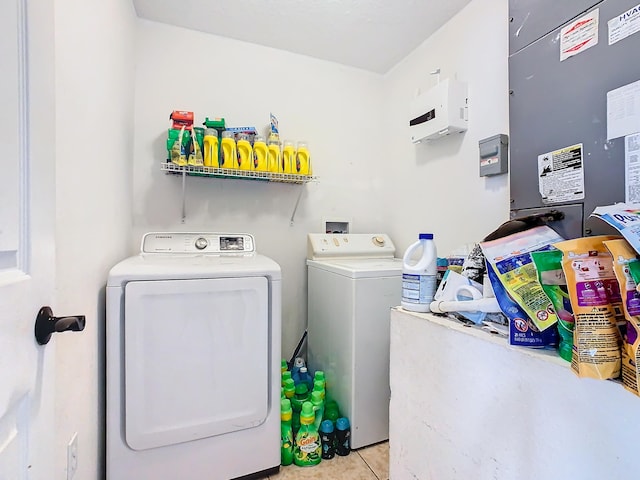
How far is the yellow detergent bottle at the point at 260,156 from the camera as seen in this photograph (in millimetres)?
1956

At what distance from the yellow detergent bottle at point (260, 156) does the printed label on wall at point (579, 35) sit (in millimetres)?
1511

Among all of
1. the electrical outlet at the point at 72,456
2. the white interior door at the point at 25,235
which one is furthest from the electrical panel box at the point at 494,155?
the electrical outlet at the point at 72,456

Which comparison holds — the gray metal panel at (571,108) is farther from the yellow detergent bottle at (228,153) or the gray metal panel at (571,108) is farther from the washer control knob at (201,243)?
the washer control knob at (201,243)

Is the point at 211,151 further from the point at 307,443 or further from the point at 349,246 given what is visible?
the point at 307,443

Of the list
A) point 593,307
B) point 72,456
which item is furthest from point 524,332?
point 72,456

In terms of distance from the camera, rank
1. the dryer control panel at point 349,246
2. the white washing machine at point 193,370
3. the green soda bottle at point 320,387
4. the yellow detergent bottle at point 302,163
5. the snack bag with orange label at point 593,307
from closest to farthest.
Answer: the snack bag with orange label at point 593,307, the white washing machine at point 193,370, the green soda bottle at point 320,387, the yellow detergent bottle at point 302,163, the dryer control panel at point 349,246

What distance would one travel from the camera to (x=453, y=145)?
1.87 meters

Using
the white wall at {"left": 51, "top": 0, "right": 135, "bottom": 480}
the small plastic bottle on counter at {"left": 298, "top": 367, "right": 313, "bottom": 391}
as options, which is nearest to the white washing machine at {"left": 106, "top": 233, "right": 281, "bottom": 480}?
the white wall at {"left": 51, "top": 0, "right": 135, "bottom": 480}

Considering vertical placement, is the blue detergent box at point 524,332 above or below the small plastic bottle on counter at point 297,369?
above

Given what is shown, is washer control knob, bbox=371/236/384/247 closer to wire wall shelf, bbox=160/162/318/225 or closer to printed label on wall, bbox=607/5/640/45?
wire wall shelf, bbox=160/162/318/225

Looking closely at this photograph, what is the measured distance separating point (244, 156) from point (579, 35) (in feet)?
5.32

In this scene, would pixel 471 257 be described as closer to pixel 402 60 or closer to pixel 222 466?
pixel 222 466

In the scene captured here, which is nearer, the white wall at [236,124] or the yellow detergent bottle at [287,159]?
the white wall at [236,124]

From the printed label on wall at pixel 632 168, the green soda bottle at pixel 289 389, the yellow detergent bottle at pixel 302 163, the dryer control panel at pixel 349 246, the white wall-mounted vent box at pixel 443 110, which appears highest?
the white wall-mounted vent box at pixel 443 110
